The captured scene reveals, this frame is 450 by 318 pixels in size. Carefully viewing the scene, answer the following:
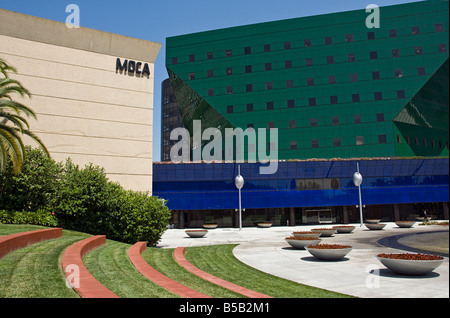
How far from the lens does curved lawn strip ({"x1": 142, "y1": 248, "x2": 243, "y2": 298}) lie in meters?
Answer: 9.85

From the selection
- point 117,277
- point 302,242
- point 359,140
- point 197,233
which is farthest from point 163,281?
point 359,140

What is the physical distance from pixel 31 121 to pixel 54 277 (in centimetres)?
2452

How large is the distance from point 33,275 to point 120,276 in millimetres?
2534

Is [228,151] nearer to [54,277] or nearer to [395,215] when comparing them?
[395,215]

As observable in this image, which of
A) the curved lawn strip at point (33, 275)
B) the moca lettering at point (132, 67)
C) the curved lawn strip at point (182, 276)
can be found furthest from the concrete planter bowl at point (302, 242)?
the moca lettering at point (132, 67)

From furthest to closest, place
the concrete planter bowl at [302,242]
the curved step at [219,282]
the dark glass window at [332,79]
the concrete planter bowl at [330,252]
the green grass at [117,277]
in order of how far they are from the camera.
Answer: the dark glass window at [332,79] < the concrete planter bowl at [302,242] < the concrete planter bowl at [330,252] < the curved step at [219,282] < the green grass at [117,277]

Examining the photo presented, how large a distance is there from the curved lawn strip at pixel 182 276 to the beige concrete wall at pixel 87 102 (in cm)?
1640

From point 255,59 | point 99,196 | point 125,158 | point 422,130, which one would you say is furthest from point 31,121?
point 422,130

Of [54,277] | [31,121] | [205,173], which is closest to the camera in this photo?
[54,277]

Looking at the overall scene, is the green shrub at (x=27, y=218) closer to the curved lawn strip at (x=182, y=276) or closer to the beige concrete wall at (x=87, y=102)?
the beige concrete wall at (x=87, y=102)

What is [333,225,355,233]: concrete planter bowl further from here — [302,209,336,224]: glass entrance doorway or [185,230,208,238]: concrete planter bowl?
[302,209,336,224]: glass entrance doorway

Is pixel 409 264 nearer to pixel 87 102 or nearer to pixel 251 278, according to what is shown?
pixel 251 278

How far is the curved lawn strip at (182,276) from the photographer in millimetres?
9855

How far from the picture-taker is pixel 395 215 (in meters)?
58.0
